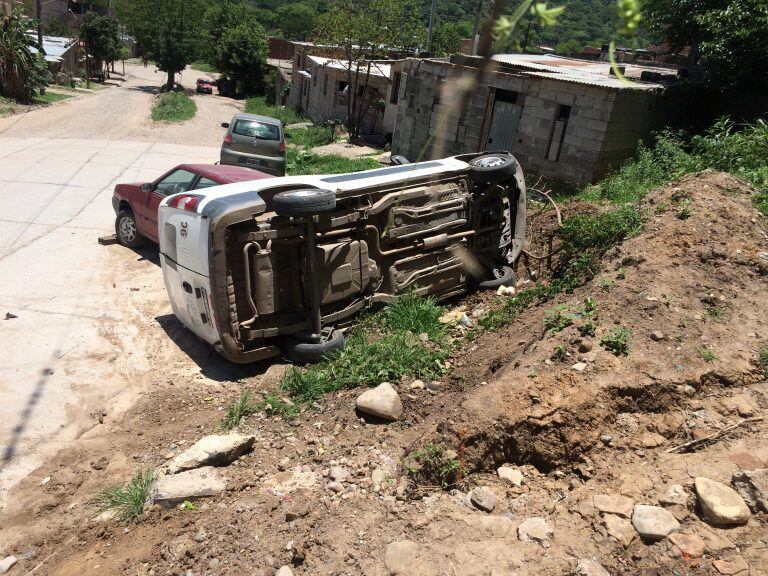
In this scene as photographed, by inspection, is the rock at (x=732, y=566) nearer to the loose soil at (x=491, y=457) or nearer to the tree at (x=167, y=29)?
the loose soil at (x=491, y=457)

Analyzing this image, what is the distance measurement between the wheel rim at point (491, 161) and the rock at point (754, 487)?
4.89m

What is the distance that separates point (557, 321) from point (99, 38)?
51.2 meters

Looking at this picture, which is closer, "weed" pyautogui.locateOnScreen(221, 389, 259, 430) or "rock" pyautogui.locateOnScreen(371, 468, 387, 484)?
"rock" pyautogui.locateOnScreen(371, 468, 387, 484)

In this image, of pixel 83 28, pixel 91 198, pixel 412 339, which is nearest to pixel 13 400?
pixel 412 339

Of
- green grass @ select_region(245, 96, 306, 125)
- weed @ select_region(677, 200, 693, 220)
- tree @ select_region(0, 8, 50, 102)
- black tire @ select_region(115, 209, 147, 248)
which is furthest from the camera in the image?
green grass @ select_region(245, 96, 306, 125)

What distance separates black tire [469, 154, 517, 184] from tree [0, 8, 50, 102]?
2656cm

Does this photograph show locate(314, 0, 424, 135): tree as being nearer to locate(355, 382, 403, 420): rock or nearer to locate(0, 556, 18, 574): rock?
locate(355, 382, 403, 420): rock

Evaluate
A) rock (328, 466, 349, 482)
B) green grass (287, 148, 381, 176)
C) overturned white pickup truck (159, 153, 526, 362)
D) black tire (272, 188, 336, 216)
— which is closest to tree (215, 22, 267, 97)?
green grass (287, 148, 381, 176)

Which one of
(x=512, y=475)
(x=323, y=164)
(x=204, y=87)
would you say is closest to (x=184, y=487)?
(x=512, y=475)

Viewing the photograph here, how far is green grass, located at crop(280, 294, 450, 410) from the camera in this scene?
5.91 m

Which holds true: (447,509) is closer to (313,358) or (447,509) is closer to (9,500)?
(313,358)

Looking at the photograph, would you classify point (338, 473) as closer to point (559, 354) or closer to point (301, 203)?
point (559, 354)

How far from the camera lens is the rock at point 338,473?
179 inches

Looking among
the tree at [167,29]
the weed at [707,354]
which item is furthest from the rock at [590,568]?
the tree at [167,29]
